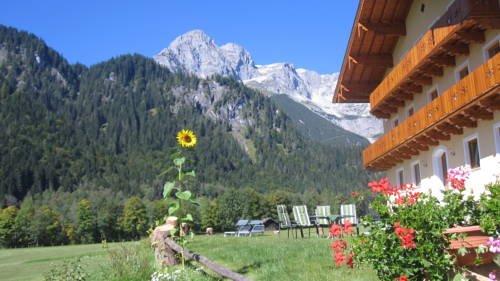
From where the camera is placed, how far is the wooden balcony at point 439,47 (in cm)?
1577

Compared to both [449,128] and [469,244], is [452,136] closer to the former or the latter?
[449,128]

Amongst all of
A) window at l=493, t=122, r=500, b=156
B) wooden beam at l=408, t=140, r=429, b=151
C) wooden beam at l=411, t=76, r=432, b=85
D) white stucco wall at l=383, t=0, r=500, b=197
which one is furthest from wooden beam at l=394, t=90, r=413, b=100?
window at l=493, t=122, r=500, b=156

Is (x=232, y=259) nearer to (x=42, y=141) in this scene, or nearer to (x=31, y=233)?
(x=31, y=233)

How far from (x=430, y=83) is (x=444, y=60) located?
265 cm

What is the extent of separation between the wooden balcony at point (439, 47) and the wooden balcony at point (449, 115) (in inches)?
61.7

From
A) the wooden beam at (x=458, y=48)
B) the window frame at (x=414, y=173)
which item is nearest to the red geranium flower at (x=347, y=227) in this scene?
the wooden beam at (x=458, y=48)

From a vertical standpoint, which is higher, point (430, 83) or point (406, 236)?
point (430, 83)

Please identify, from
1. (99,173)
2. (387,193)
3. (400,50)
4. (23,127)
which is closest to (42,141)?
(23,127)

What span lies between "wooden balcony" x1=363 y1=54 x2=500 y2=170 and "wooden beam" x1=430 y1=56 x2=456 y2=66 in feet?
5.33

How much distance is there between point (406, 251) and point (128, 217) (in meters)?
108

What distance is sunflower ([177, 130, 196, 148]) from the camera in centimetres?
928

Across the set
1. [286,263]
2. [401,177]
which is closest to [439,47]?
[401,177]

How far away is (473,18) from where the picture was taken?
15.7m

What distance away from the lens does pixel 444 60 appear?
19969 mm
